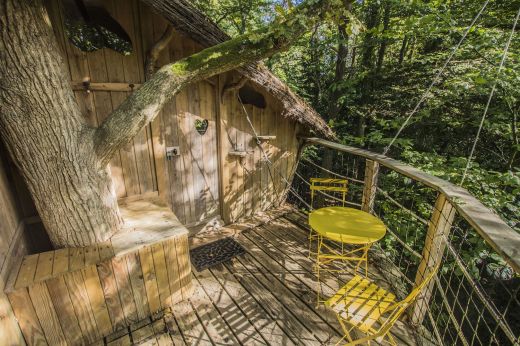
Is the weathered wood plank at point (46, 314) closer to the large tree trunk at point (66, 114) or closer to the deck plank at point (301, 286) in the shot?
the large tree trunk at point (66, 114)

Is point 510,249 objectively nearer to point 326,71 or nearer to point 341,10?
point 341,10

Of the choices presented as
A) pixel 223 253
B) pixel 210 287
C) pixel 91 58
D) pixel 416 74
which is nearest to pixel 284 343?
pixel 210 287

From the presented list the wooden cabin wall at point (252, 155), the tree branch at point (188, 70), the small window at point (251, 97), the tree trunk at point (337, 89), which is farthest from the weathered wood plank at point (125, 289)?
the tree trunk at point (337, 89)

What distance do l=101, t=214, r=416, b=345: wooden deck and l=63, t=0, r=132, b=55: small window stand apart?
2.92m

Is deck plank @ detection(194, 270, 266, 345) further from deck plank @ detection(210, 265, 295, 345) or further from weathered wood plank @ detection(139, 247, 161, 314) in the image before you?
weathered wood plank @ detection(139, 247, 161, 314)

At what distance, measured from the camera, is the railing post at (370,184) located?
334 centimetres

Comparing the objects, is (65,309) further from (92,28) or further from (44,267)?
(92,28)

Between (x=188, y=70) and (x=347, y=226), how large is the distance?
2.21 metres

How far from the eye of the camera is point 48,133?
2.13m

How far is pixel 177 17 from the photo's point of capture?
2.71 m

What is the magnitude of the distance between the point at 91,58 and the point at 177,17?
109cm

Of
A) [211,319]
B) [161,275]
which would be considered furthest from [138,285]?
[211,319]

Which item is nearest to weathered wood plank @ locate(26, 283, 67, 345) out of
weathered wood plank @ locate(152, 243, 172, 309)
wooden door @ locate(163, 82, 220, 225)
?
weathered wood plank @ locate(152, 243, 172, 309)

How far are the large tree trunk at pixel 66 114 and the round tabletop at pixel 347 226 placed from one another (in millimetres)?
1812
